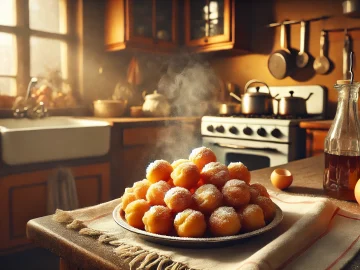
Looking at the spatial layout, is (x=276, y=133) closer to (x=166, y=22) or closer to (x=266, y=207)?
(x=166, y=22)

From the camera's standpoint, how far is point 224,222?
0.58m

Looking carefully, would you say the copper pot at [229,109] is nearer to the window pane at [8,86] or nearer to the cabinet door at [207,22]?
the cabinet door at [207,22]

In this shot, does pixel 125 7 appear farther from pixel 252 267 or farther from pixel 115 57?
pixel 252 267

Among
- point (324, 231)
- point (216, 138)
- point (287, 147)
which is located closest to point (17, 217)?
point (216, 138)

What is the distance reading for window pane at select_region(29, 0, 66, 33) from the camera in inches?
127

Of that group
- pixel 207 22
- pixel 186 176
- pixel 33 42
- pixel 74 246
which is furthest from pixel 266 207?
pixel 207 22

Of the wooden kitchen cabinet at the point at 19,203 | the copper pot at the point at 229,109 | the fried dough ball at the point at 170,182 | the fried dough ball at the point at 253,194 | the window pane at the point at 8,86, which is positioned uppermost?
the window pane at the point at 8,86

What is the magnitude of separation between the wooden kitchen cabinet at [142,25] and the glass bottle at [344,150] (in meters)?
2.71

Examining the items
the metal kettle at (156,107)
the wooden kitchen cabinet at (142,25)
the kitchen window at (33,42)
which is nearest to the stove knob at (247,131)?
the metal kettle at (156,107)

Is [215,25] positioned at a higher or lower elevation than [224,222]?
higher

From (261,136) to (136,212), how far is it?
2.31 meters

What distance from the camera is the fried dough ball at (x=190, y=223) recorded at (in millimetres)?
582

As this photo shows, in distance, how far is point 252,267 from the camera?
19.4 inches

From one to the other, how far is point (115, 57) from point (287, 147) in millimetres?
1902
